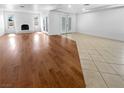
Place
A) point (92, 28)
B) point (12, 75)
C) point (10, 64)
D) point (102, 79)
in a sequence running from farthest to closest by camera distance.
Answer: point (92, 28) → point (10, 64) → point (12, 75) → point (102, 79)

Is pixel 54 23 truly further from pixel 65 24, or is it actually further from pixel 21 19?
pixel 21 19

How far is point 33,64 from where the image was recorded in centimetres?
348

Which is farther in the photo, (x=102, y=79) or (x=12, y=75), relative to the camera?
(x=12, y=75)

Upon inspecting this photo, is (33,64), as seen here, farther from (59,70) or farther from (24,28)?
(24,28)

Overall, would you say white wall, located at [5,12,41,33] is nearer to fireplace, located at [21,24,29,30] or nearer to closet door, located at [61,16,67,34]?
fireplace, located at [21,24,29,30]

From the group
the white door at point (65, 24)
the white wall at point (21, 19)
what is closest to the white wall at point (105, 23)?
the white door at point (65, 24)

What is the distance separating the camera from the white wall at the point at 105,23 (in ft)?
24.7

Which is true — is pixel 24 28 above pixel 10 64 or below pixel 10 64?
above

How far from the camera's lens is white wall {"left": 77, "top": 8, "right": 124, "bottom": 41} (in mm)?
7518

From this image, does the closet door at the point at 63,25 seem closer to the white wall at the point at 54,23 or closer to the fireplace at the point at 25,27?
the white wall at the point at 54,23

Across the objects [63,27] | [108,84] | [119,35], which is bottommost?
[108,84]

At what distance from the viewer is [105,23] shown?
8797 millimetres
